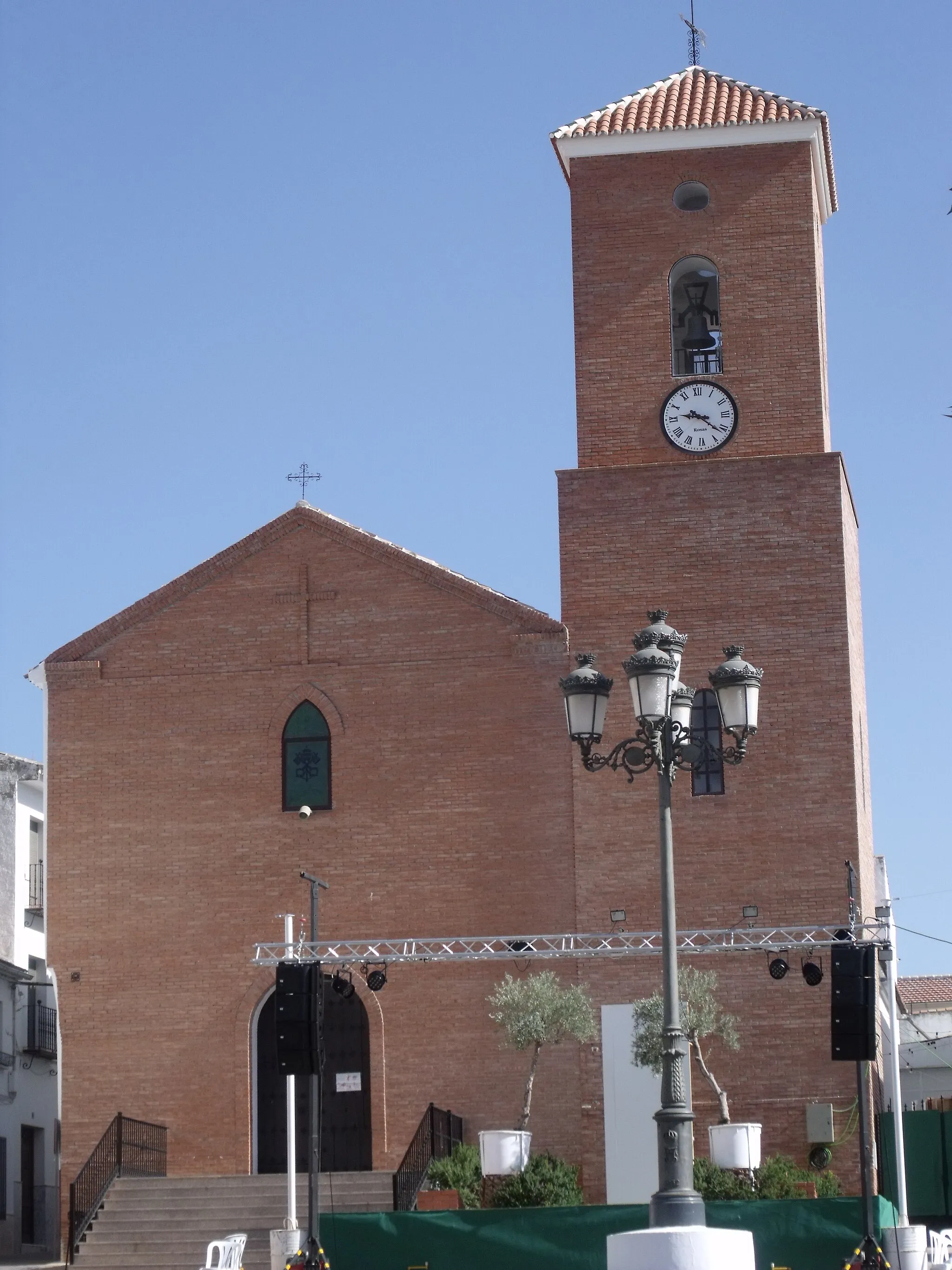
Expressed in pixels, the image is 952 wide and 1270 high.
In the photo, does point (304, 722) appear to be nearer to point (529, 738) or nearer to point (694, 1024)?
point (529, 738)

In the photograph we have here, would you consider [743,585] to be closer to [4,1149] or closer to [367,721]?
[367,721]

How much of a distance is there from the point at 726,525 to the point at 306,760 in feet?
20.6

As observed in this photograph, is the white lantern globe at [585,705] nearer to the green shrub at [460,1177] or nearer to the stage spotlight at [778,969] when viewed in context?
the stage spotlight at [778,969]

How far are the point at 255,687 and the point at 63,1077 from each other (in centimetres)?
560

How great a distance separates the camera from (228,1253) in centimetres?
2181

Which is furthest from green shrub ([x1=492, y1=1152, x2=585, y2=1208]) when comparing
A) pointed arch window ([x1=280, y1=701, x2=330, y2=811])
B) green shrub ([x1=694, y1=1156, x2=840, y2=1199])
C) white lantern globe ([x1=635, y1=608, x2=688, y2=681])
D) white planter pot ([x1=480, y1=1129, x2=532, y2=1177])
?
white lantern globe ([x1=635, y1=608, x2=688, y2=681])

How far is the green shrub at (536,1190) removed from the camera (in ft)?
75.0

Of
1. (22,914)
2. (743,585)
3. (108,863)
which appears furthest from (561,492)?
(22,914)

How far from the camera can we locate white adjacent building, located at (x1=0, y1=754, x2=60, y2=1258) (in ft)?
107

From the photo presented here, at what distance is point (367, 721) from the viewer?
26234mm

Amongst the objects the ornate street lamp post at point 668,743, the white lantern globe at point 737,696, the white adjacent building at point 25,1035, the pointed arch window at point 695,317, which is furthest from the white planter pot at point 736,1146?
A: the white adjacent building at point 25,1035

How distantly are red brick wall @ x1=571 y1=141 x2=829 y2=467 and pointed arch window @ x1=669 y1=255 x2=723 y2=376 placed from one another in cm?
18

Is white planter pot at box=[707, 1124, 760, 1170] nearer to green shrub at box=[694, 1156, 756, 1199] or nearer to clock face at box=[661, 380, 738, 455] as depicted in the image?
green shrub at box=[694, 1156, 756, 1199]

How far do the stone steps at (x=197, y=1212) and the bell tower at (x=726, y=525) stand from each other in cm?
290
